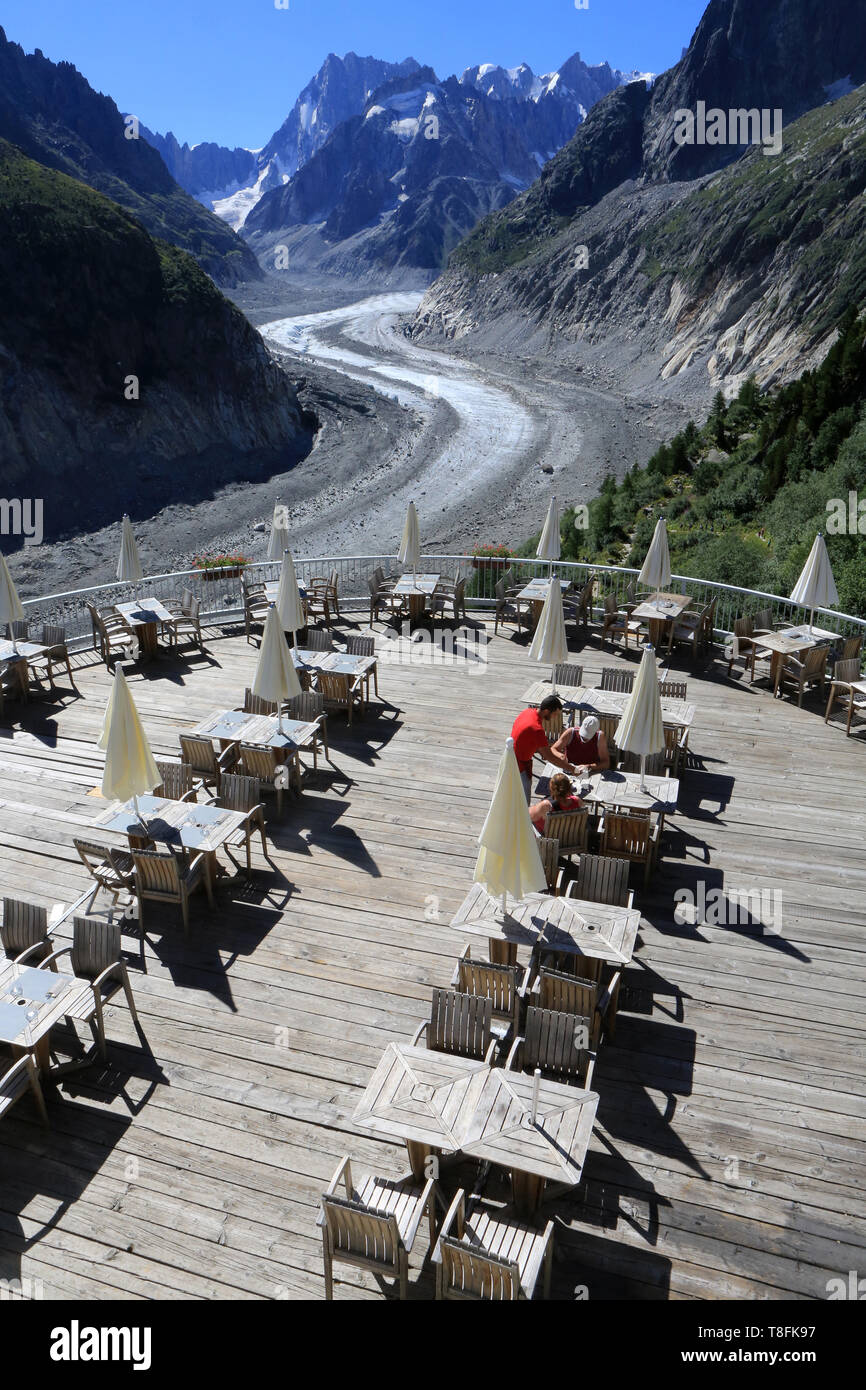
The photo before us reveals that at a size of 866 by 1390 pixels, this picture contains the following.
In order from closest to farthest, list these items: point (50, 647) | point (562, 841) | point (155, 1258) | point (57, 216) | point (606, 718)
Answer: point (155, 1258) < point (562, 841) < point (606, 718) < point (50, 647) < point (57, 216)

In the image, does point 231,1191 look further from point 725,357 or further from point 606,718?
point 725,357

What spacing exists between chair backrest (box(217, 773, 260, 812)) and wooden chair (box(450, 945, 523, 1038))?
11.7ft

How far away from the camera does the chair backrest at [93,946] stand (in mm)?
7375

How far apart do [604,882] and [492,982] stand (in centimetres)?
168

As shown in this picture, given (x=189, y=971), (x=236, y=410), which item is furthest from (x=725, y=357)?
(x=189, y=971)

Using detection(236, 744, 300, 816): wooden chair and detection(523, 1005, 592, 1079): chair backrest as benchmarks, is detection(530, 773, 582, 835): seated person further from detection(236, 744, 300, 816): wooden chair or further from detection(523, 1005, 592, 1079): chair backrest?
detection(236, 744, 300, 816): wooden chair

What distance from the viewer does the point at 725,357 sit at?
6712cm

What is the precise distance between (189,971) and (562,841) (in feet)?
13.1

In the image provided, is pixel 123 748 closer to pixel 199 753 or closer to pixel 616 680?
pixel 199 753

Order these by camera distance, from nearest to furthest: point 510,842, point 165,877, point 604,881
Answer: point 510,842
point 604,881
point 165,877

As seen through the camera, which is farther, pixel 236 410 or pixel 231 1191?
pixel 236 410

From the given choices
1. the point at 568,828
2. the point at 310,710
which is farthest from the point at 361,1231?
the point at 310,710

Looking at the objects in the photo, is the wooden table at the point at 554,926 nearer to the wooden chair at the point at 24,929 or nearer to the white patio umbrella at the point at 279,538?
the wooden chair at the point at 24,929

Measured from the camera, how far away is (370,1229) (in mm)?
5062
